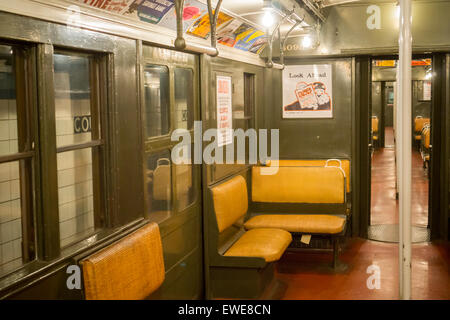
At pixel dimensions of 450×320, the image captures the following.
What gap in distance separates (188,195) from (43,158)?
2215 mm

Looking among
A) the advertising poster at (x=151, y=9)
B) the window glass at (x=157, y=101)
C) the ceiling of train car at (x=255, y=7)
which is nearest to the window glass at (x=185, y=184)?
the window glass at (x=157, y=101)

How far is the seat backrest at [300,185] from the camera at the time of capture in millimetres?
6258

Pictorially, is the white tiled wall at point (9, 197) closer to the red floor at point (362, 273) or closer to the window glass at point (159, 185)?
the window glass at point (159, 185)

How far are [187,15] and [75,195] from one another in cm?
197

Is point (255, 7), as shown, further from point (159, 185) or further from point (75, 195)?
point (75, 195)

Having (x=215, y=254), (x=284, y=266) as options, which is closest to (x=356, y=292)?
(x=284, y=266)

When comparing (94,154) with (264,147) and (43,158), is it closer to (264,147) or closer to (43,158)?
(43,158)

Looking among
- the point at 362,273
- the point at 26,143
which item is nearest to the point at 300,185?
the point at 362,273

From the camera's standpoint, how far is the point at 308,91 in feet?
23.5

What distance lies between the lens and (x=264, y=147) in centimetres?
705

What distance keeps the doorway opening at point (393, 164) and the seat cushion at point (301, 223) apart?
1.39 metres

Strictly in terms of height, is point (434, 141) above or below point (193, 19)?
below
